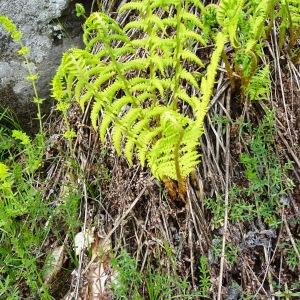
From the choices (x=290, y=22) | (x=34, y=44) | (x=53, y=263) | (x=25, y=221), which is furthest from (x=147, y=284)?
(x=34, y=44)

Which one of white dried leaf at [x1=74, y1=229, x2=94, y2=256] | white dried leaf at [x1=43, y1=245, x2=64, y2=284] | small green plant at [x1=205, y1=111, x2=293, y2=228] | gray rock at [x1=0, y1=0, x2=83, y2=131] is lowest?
white dried leaf at [x1=43, y1=245, x2=64, y2=284]

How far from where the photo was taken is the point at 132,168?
259 cm

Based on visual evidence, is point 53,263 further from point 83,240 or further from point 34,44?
point 34,44

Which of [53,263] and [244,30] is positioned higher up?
[244,30]

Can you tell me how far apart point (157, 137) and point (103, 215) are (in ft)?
1.54

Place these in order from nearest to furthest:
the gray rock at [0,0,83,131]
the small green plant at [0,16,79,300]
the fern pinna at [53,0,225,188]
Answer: the fern pinna at [53,0,225,188]
the small green plant at [0,16,79,300]
the gray rock at [0,0,83,131]

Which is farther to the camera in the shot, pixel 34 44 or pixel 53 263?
pixel 34 44

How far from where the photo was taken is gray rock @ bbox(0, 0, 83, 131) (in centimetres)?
310

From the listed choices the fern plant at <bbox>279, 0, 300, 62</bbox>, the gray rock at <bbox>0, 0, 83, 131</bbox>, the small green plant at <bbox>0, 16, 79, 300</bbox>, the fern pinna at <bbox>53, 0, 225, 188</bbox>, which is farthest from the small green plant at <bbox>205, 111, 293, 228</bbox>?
the gray rock at <bbox>0, 0, 83, 131</bbox>

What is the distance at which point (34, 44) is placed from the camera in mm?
3145

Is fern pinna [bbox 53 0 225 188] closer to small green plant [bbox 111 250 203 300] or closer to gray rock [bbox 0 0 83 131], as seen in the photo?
small green plant [bbox 111 250 203 300]

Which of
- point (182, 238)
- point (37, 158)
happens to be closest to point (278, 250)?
point (182, 238)

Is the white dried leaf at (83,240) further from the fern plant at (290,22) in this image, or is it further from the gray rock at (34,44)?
the fern plant at (290,22)

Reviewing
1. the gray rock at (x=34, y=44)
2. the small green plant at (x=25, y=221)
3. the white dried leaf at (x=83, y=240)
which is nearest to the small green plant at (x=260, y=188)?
the white dried leaf at (x=83, y=240)
